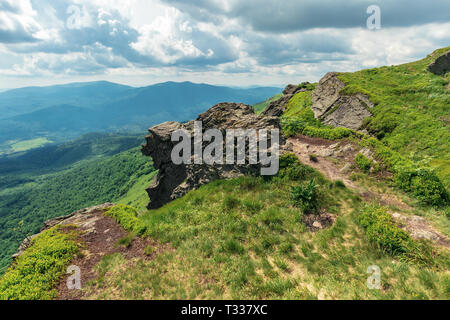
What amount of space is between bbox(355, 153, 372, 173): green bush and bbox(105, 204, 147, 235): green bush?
19217mm

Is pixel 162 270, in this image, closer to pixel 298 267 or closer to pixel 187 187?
pixel 298 267

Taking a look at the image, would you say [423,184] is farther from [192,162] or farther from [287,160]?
[192,162]

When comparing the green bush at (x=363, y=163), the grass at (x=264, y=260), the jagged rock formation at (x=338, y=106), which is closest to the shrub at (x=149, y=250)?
the grass at (x=264, y=260)

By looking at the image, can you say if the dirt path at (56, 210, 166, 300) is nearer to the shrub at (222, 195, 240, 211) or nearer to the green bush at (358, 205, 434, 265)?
the shrub at (222, 195, 240, 211)

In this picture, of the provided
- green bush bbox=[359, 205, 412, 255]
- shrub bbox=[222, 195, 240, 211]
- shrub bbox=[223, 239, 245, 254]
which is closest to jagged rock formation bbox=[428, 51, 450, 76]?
green bush bbox=[359, 205, 412, 255]

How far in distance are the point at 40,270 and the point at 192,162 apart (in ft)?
48.5

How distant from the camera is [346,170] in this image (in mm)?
18438

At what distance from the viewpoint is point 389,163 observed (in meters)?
17.5

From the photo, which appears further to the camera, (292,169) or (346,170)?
(346,170)

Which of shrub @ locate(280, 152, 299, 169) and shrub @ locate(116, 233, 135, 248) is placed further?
shrub @ locate(280, 152, 299, 169)

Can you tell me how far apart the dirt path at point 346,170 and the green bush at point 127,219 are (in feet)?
50.8

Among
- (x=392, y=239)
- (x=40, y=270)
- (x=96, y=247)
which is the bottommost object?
(x=96, y=247)

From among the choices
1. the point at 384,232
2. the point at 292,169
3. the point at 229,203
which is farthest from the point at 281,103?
the point at 384,232

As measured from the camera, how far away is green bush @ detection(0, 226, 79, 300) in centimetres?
1004
